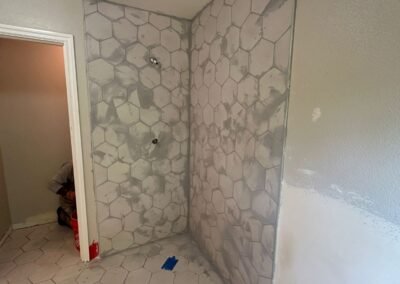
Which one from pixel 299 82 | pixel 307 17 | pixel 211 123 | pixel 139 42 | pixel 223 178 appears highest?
pixel 139 42

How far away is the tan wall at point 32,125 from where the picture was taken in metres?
1.93

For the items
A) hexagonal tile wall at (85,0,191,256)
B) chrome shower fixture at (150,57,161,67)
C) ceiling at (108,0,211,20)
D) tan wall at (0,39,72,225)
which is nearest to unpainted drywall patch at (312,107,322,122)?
hexagonal tile wall at (85,0,191,256)

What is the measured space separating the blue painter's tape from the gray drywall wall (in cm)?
99

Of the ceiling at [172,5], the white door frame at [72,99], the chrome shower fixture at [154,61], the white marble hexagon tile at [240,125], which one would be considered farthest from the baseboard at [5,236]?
the ceiling at [172,5]

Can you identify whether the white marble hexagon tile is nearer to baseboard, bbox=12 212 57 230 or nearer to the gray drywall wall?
the gray drywall wall

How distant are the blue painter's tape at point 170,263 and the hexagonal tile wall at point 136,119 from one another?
273 mm

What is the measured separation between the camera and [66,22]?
1346mm

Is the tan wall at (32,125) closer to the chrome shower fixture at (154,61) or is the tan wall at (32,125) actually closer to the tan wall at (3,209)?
the tan wall at (3,209)

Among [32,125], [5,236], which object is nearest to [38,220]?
[5,236]

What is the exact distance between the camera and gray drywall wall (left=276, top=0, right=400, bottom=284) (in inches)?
23.5

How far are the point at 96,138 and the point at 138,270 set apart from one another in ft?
3.32

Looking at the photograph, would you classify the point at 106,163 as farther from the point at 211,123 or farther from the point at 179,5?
the point at 179,5

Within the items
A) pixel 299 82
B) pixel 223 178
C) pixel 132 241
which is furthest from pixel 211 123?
pixel 132 241

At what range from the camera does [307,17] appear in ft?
2.65
